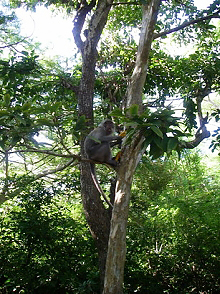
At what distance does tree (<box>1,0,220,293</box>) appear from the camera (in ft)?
9.90

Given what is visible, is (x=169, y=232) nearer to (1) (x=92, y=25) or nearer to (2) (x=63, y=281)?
(2) (x=63, y=281)

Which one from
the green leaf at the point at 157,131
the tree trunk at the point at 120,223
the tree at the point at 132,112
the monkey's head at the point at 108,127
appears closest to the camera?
the green leaf at the point at 157,131

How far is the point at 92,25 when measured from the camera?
5945 millimetres

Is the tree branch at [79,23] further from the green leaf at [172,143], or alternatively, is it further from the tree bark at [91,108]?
the green leaf at [172,143]

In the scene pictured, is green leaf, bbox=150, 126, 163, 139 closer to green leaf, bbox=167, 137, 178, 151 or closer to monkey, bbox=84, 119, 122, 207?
green leaf, bbox=167, 137, 178, 151

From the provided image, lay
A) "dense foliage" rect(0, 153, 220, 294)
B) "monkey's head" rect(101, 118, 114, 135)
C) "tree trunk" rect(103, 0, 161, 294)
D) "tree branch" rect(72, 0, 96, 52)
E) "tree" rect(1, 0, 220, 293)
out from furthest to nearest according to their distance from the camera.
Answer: "tree branch" rect(72, 0, 96, 52) < "dense foliage" rect(0, 153, 220, 294) < "monkey's head" rect(101, 118, 114, 135) < "tree trunk" rect(103, 0, 161, 294) < "tree" rect(1, 0, 220, 293)

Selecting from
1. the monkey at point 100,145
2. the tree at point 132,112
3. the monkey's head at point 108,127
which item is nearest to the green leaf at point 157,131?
the tree at point 132,112

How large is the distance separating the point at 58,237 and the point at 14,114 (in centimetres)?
334

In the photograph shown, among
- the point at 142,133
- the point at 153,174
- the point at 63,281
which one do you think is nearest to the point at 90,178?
the point at 63,281

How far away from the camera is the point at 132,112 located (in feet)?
9.98

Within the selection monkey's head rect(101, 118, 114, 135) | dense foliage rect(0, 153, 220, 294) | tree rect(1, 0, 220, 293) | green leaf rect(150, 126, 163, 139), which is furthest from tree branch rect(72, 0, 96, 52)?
green leaf rect(150, 126, 163, 139)

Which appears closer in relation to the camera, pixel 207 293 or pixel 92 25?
pixel 207 293

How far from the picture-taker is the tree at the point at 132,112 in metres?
3.02

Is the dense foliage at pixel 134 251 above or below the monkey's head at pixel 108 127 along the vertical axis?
below
